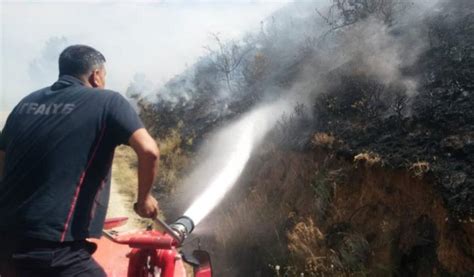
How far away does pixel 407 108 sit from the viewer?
5.25 meters

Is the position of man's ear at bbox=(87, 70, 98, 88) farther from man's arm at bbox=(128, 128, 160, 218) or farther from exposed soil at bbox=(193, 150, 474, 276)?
exposed soil at bbox=(193, 150, 474, 276)

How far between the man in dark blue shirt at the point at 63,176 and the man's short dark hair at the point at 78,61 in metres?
0.19

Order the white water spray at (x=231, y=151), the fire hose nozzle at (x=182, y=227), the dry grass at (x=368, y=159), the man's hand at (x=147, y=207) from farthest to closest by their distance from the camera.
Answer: the white water spray at (x=231, y=151), the dry grass at (x=368, y=159), the fire hose nozzle at (x=182, y=227), the man's hand at (x=147, y=207)

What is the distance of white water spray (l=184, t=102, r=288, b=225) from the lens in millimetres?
7152

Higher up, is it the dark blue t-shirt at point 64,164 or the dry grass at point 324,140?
the dry grass at point 324,140

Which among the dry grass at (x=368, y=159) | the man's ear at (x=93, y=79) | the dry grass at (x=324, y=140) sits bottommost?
the man's ear at (x=93, y=79)

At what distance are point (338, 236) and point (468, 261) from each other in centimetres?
134

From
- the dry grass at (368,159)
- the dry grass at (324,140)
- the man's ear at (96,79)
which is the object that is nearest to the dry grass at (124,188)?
the dry grass at (324,140)

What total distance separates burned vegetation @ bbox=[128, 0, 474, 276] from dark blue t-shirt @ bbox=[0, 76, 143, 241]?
2.57 meters

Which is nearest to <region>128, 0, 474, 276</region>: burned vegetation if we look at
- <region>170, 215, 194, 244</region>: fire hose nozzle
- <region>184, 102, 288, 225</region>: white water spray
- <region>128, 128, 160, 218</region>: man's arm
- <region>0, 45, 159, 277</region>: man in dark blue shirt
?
<region>184, 102, 288, 225</region>: white water spray

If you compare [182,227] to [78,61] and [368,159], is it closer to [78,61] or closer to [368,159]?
[78,61]

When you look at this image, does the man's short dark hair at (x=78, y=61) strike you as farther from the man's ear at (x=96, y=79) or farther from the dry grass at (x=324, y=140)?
the dry grass at (x=324, y=140)

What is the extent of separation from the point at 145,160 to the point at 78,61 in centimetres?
77

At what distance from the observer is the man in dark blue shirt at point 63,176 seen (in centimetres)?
228
